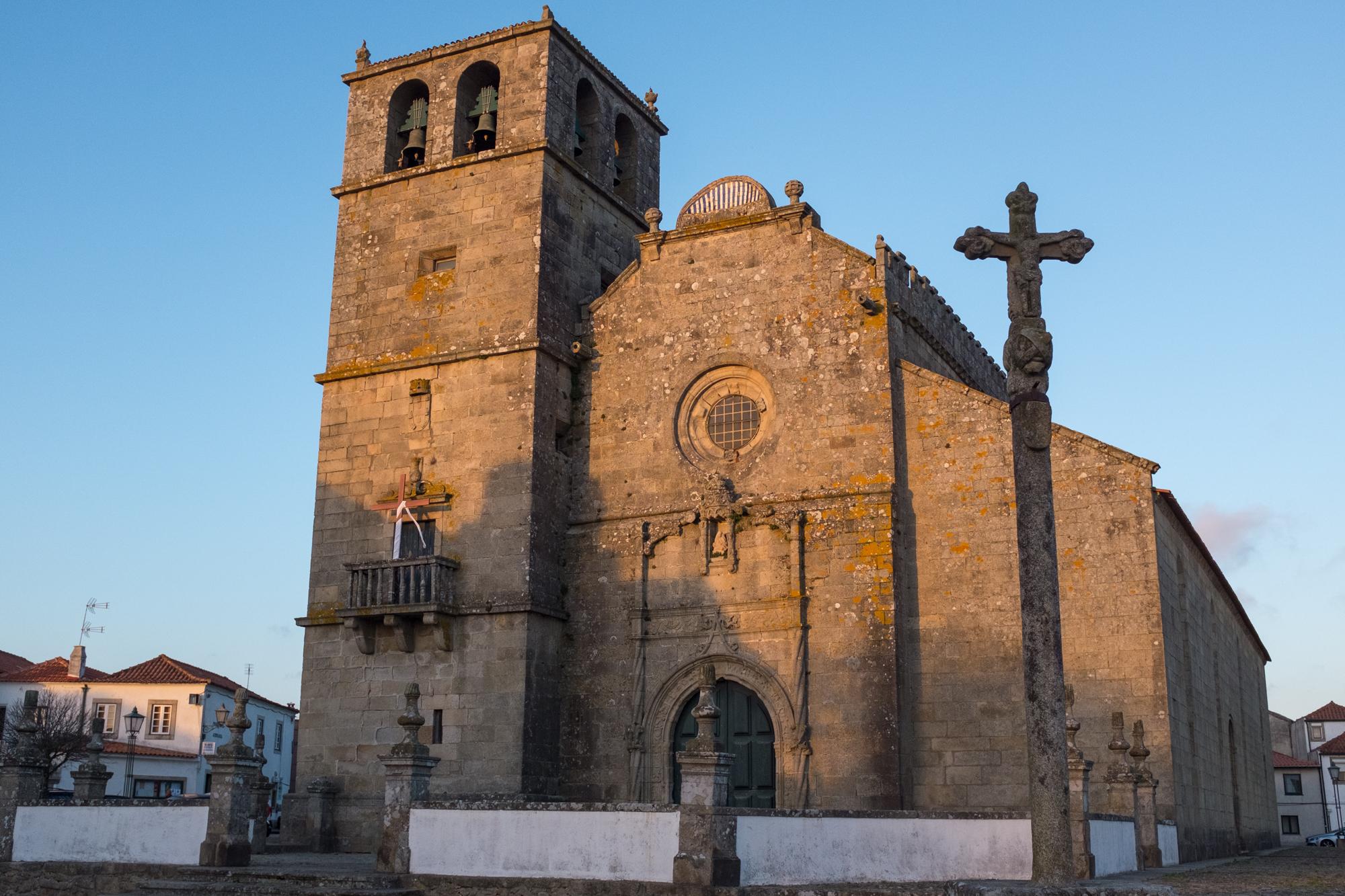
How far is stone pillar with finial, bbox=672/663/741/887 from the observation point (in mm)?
12195

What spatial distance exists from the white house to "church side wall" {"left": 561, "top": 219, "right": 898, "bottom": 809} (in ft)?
91.1

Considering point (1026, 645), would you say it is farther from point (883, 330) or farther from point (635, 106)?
point (635, 106)

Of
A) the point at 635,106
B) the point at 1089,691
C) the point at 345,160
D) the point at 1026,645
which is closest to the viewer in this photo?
the point at 1026,645

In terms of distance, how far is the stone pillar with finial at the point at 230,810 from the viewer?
50.2ft

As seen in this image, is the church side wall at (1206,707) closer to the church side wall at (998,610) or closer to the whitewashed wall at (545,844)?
the church side wall at (998,610)

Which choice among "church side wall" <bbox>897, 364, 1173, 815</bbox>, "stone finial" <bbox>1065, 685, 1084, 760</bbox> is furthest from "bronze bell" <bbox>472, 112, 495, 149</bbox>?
"stone finial" <bbox>1065, 685, 1084, 760</bbox>

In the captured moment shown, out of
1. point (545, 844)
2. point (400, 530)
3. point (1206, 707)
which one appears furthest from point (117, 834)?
point (1206, 707)

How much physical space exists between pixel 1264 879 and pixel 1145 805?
1.95 m

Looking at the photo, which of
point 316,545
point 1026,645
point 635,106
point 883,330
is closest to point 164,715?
point 316,545

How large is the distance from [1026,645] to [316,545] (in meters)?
14.9

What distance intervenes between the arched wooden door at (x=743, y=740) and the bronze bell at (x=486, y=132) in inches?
386

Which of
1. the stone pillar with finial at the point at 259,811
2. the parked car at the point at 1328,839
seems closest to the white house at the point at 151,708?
the stone pillar with finial at the point at 259,811

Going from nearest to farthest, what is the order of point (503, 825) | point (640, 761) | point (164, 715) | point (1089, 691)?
point (503, 825)
point (1089, 691)
point (640, 761)
point (164, 715)

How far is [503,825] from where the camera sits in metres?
13.5
